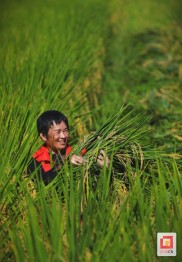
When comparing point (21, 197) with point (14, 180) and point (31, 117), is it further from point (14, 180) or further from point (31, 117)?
point (31, 117)

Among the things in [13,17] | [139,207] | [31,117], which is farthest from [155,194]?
[13,17]

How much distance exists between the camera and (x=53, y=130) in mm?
1812

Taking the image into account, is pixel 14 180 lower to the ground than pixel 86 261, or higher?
higher

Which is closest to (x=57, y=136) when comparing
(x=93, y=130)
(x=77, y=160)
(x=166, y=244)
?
(x=77, y=160)

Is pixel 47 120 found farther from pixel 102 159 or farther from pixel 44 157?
pixel 102 159

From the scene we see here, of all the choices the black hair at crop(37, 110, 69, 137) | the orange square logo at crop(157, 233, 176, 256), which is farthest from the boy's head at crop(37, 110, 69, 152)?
the orange square logo at crop(157, 233, 176, 256)

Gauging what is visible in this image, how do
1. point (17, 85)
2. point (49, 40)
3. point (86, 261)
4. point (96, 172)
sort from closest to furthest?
point (86, 261) → point (96, 172) → point (17, 85) → point (49, 40)

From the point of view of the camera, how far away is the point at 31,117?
2.08 m

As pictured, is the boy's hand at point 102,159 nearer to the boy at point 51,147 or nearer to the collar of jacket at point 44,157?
the boy at point 51,147

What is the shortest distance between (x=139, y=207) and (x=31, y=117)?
78cm

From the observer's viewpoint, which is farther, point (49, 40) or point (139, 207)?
point (49, 40)

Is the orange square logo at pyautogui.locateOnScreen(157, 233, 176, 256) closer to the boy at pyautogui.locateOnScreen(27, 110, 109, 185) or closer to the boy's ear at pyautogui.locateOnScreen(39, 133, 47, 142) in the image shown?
the boy at pyautogui.locateOnScreen(27, 110, 109, 185)

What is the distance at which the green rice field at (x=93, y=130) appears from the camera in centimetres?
137

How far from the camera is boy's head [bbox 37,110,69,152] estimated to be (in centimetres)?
181
